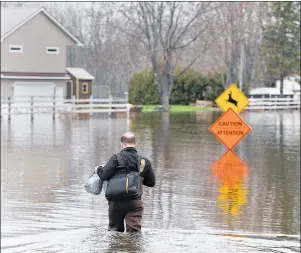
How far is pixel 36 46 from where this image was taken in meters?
62.9

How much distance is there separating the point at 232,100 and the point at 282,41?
55437 mm

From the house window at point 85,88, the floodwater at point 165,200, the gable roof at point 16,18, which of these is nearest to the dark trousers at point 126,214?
the floodwater at point 165,200

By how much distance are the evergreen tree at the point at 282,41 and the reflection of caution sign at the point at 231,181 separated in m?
53.9

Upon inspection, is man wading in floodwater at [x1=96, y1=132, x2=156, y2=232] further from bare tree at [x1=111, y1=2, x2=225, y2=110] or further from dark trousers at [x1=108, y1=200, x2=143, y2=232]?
bare tree at [x1=111, y1=2, x2=225, y2=110]

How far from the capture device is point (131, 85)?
74000mm

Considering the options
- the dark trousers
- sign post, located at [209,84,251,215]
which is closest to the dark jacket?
the dark trousers

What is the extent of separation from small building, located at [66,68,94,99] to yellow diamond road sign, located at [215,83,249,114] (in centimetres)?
4456

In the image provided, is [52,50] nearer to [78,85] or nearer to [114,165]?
[78,85]

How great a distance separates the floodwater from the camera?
10.1 meters

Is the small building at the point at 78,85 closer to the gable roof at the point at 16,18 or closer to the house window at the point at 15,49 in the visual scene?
the gable roof at the point at 16,18

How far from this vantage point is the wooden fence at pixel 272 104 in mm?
66438

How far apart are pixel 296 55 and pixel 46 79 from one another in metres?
25.5

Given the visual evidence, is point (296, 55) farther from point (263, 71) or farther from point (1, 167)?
point (1, 167)

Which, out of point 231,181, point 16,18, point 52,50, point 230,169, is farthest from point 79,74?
point 231,181
